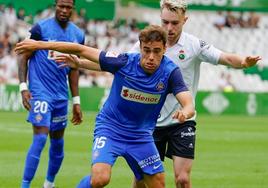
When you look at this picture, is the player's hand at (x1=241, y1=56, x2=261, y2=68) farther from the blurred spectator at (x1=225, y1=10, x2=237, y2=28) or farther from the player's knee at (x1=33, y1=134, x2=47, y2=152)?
the blurred spectator at (x1=225, y1=10, x2=237, y2=28)

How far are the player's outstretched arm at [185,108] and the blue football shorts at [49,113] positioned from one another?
355cm

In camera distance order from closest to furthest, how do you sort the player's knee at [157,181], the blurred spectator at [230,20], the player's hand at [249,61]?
1. the player's knee at [157,181]
2. the player's hand at [249,61]
3. the blurred spectator at [230,20]

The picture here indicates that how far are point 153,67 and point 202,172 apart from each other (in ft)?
21.0

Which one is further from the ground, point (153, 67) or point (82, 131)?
point (153, 67)

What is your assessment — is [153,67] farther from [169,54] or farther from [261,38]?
[261,38]

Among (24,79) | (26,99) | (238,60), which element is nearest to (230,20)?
(24,79)

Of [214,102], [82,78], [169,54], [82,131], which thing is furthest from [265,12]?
[169,54]

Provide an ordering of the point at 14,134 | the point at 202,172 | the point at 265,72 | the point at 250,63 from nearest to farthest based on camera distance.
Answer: the point at 250,63, the point at 202,172, the point at 14,134, the point at 265,72

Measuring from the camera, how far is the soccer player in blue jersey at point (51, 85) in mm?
11555

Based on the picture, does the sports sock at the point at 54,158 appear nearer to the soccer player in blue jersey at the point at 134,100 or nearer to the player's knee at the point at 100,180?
the soccer player in blue jersey at the point at 134,100

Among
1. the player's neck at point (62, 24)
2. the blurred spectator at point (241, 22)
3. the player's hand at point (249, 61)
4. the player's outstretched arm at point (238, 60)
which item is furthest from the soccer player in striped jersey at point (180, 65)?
the blurred spectator at point (241, 22)

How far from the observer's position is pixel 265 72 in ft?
119

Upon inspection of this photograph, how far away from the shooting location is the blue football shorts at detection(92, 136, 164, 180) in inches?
334

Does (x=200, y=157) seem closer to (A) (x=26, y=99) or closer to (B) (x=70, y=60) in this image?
(A) (x=26, y=99)
